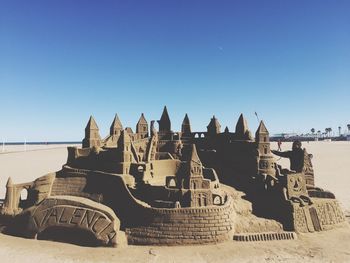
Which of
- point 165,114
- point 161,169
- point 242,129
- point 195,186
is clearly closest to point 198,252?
point 195,186

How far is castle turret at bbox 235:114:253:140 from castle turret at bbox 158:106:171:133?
10.5 meters

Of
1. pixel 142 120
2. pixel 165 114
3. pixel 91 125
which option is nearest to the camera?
pixel 91 125

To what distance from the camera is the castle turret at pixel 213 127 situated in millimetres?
44100

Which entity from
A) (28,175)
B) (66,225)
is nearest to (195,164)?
(66,225)

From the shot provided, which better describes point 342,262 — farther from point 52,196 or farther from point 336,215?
point 52,196

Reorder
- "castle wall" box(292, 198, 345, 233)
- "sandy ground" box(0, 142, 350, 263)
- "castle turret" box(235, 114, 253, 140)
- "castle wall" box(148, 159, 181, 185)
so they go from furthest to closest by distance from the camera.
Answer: "castle turret" box(235, 114, 253, 140)
"castle wall" box(148, 159, 181, 185)
"castle wall" box(292, 198, 345, 233)
"sandy ground" box(0, 142, 350, 263)

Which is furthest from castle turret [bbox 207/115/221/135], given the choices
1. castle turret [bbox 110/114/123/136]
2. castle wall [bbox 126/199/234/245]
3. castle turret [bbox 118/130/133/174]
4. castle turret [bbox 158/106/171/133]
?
castle wall [bbox 126/199/234/245]

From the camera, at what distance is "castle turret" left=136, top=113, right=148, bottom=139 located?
150ft

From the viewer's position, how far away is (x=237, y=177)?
3553cm

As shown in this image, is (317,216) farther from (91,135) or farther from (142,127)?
(142,127)

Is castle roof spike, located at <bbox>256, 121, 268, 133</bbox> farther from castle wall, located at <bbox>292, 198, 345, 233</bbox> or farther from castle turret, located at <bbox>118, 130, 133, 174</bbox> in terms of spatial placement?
castle turret, located at <bbox>118, 130, 133, 174</bbox>

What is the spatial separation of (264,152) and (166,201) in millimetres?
14273

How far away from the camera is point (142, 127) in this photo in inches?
1802

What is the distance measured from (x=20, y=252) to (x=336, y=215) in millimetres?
27256
